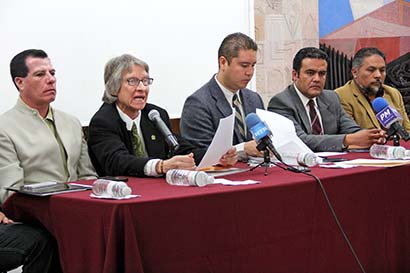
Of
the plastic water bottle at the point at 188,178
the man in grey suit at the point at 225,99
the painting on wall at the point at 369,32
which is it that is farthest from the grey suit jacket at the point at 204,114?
the painting on wall at the point at 369,32

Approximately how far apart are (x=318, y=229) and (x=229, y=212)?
488 mm

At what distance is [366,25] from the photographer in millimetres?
6141

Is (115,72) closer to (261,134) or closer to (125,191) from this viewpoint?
(261,134)

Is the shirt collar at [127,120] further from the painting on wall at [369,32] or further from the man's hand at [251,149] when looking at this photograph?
the painting on wall at [369,32]

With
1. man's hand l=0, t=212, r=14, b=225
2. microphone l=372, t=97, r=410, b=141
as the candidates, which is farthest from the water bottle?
man's hand l=0, t=212, r=14, b=225

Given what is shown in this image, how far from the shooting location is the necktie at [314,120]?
14.5ft

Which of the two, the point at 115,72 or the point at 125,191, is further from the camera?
the point at 115,72

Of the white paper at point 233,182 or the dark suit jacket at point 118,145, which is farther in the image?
the dark suit jacket at point 118,145

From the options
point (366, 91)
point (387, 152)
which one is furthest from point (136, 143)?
point (366, 91)

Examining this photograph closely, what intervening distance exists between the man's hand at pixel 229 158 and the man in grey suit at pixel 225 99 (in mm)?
546

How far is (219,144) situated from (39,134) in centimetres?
88

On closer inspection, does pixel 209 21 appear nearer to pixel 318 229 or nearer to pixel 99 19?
pixel 99 19

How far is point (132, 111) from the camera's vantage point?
3.46 meters

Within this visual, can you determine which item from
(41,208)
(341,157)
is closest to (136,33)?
(341,157)
